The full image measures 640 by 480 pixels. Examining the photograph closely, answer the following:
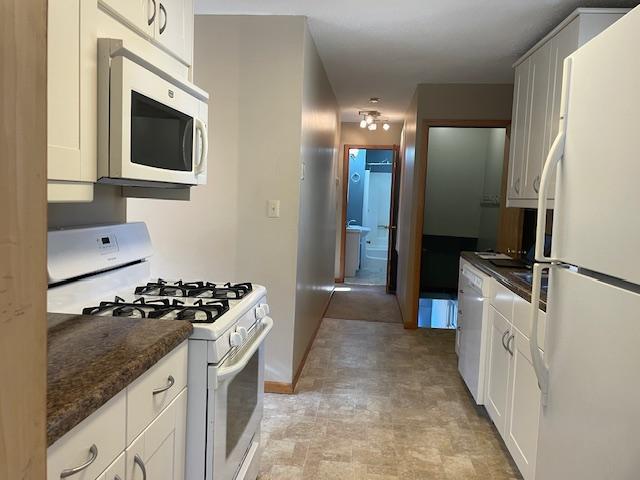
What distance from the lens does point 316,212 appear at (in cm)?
388

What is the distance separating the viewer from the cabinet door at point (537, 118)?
274cm

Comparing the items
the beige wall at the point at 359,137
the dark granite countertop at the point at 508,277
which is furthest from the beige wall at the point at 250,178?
the beige wall at the point at 359,137

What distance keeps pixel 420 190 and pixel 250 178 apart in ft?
6.86

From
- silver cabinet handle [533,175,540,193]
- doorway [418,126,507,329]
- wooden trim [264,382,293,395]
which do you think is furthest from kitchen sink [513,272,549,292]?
doorway [418,126,507,329]

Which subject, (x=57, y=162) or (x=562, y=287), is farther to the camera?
(x=562, y=287)

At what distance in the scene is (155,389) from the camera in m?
1.19

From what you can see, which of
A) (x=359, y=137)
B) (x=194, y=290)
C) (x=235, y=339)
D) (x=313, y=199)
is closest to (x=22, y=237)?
(x=235, y=339)

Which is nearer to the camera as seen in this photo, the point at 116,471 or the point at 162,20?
the point at 116,471

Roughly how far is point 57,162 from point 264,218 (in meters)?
1.86

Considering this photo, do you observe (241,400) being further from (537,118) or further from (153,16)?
(537,118)

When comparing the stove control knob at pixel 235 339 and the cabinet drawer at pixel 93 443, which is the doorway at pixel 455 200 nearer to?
the stove control knob at pixel 235 339

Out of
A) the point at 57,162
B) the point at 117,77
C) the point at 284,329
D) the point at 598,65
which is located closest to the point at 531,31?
the point at 598,65

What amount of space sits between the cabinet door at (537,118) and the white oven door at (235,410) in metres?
1.88

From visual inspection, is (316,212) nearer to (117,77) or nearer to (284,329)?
(284,329)
